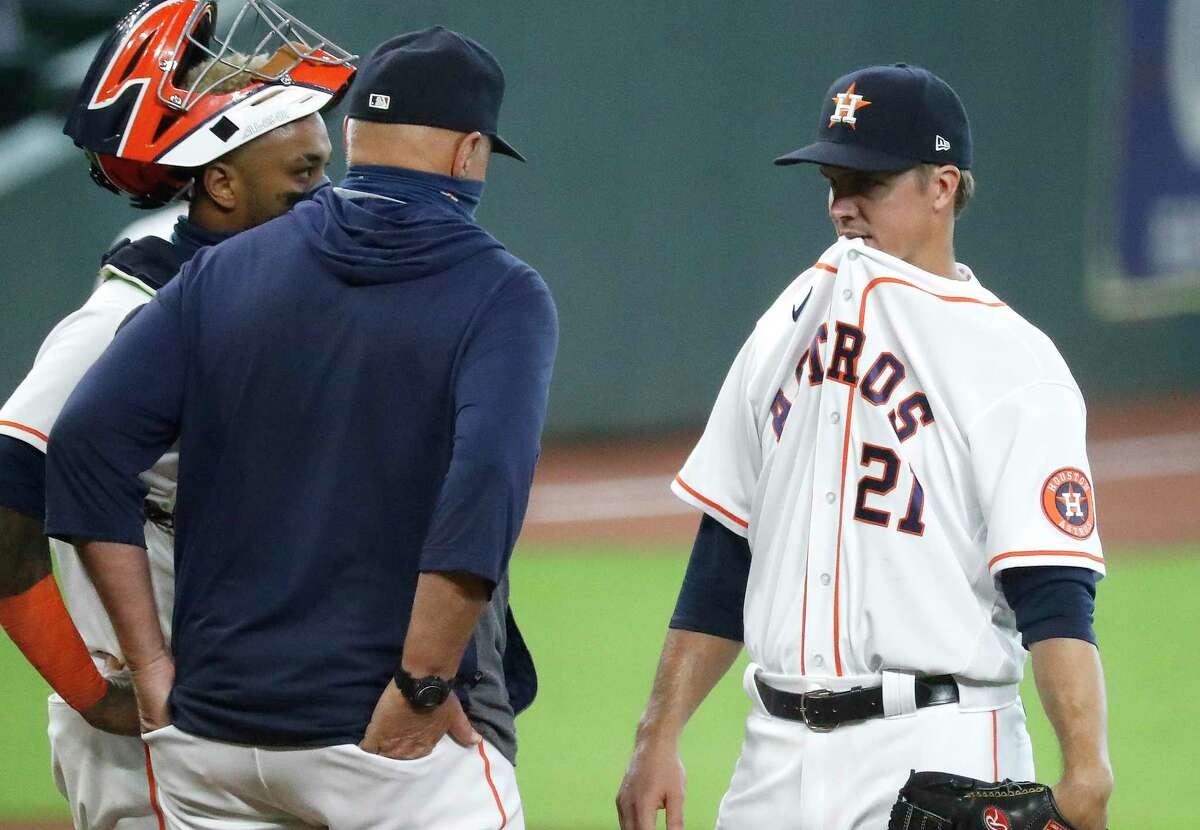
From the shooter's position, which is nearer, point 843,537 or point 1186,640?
point 843,537

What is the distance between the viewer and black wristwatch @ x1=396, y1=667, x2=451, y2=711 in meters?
2.18

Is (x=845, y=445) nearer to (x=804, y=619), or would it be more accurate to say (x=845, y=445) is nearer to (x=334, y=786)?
(x=804, y=619)

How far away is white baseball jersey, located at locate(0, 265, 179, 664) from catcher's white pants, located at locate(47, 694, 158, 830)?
12cm

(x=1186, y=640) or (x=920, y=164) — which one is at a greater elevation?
(x=920, y=164)

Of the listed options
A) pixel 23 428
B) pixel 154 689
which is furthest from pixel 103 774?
pixel 23 428

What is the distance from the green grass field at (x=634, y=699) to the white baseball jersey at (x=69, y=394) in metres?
2.50

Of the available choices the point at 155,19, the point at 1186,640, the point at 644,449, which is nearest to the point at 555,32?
the point at 644,449

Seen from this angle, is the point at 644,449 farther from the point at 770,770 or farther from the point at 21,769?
the point at 770,770

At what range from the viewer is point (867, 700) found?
2299 millimetres

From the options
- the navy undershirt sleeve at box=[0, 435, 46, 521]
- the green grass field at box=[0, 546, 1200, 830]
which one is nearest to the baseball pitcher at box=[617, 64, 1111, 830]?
the navy undershirt sleeve at box=[0, 435, 46, 521]

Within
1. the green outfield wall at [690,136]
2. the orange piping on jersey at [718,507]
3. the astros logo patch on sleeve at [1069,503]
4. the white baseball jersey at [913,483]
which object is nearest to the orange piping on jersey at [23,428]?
the orange piping on jersey at [718,507]

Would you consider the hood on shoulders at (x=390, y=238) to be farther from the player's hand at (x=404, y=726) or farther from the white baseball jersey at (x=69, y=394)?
the player's hand at (x=404, y=726)

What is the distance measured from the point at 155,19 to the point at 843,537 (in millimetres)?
1394

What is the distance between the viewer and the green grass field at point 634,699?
17.0ft
